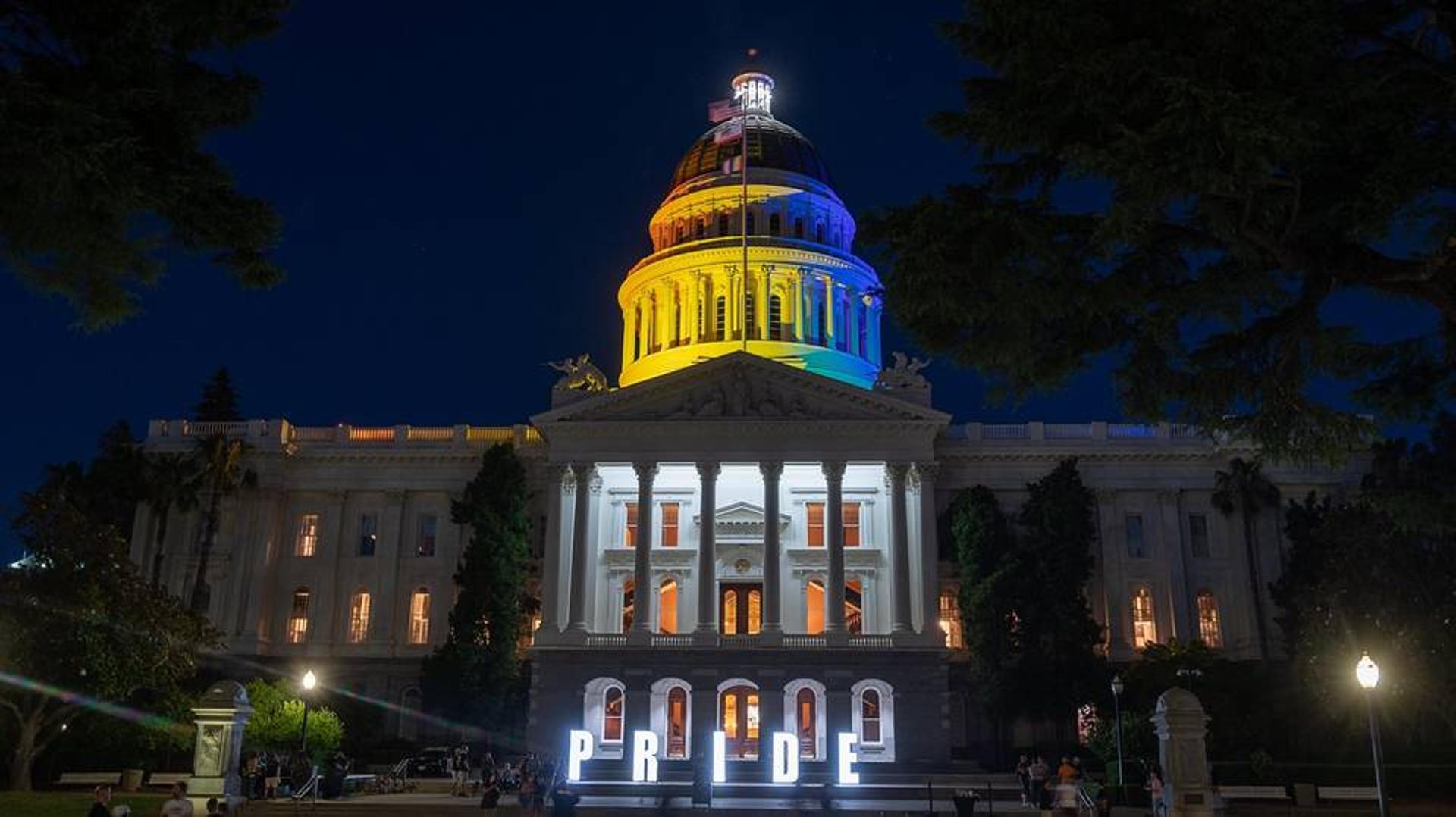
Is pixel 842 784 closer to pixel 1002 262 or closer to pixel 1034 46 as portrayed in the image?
pixel 1002 262

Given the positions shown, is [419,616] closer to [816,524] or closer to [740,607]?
[740,607]

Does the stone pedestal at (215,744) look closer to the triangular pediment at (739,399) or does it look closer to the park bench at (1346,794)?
the triangular pediment at (739,399)

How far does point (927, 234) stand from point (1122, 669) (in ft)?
154

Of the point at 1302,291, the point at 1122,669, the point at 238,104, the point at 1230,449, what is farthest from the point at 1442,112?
the point at 1230,449

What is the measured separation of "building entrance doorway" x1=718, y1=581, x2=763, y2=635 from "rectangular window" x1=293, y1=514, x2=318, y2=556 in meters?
23.5

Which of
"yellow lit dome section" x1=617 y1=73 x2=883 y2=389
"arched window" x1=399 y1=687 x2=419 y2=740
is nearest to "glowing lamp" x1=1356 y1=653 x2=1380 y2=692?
"arched window" x1=399 y1=687 x2=419 y2=740

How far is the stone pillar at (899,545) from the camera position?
186ft

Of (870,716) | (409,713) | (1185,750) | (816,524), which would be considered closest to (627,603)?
(816,524)

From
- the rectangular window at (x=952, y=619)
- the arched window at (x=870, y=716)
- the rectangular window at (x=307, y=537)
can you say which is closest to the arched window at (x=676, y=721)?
the arched window at (x=870, y=716)

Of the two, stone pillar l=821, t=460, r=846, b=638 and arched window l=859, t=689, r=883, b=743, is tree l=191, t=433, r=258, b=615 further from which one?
arched window l=859, t=689, r=883, b=743

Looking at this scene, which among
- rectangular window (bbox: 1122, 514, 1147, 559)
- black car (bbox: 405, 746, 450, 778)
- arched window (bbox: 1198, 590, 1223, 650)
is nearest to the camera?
black car (bbox: 405, 746, 450, 778)

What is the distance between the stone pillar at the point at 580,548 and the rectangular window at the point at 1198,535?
32.0 meters

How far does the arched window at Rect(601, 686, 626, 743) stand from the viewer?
57.1 m

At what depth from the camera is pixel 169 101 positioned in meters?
18.5
